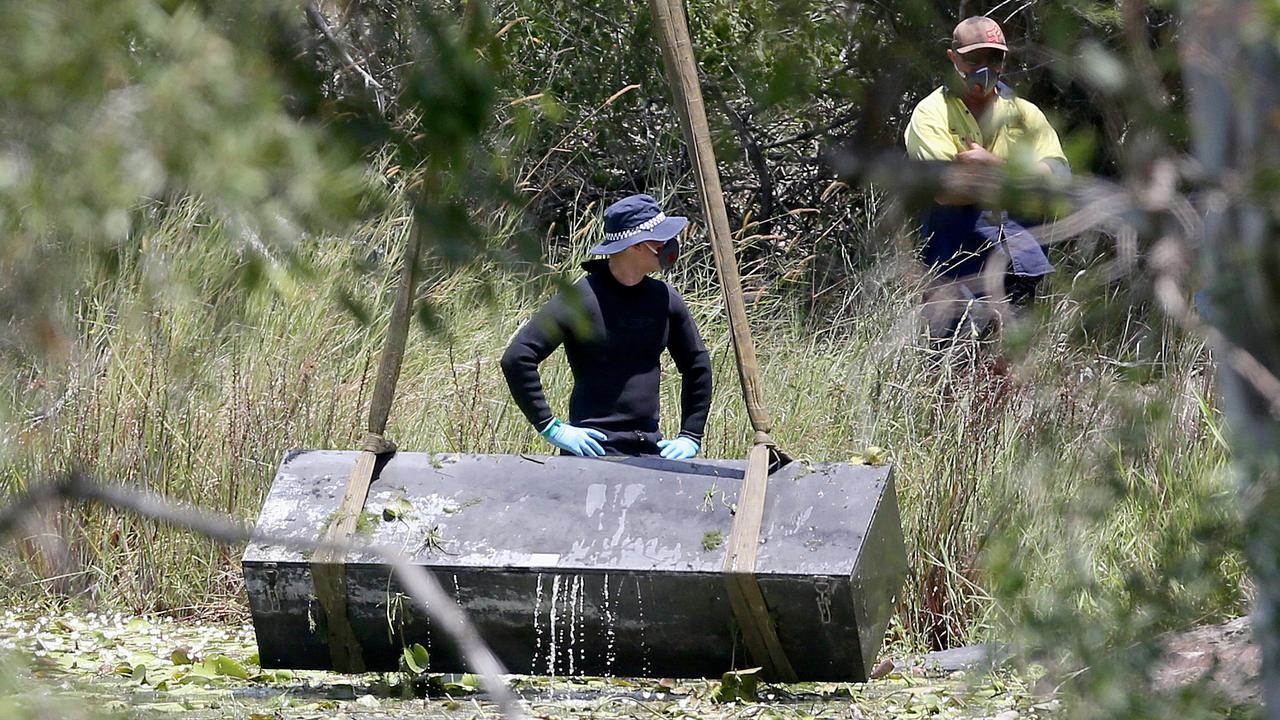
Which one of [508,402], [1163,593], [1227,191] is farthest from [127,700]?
[1227,191]

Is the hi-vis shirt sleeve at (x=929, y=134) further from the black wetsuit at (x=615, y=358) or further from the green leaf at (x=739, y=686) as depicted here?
the green leaf at (x=739, y=686)

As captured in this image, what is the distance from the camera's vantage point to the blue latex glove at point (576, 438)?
5.69 metres

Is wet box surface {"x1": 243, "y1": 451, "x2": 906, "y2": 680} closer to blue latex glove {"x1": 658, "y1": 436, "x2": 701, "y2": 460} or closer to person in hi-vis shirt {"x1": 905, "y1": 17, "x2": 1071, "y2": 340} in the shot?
blue latex glove {"x1": 658, "y1": 436, "x2": 701, "y2": 460}

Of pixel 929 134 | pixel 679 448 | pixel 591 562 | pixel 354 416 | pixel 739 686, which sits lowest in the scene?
pixel 739 686

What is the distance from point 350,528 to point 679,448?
4.53 ft

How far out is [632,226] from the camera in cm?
578

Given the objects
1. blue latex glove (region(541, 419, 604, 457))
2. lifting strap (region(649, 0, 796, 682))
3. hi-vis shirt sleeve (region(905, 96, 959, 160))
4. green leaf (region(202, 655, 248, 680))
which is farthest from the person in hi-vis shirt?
green leaf (region(202, 655, 248, 680))

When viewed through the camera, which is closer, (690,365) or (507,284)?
(690,365)

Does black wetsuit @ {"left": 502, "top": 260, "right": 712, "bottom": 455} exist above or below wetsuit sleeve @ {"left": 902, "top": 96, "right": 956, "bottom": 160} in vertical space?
below

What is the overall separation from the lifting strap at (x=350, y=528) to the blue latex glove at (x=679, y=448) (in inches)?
41.4

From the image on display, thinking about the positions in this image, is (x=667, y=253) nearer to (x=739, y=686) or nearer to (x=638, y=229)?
(x=638, y=229)

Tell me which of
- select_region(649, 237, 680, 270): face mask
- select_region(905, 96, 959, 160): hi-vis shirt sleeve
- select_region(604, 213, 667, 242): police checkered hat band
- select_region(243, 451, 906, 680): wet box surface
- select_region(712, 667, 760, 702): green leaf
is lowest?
select_region(712, 667, 760, 702): green leaf

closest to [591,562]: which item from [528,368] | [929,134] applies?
[528,368]

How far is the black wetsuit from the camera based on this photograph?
5.71m
